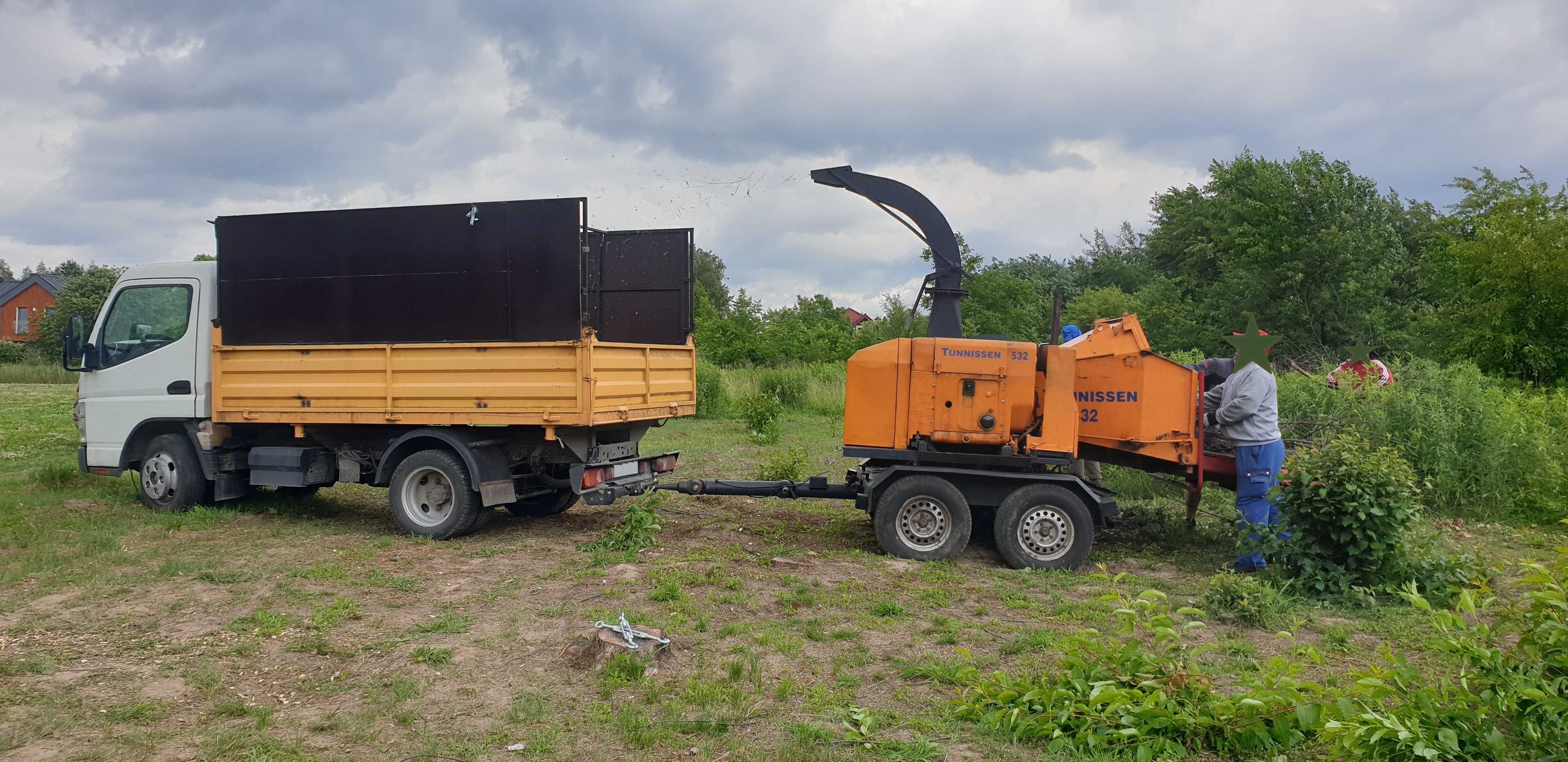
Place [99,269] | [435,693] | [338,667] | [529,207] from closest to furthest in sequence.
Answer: [435,693], [338,667], [529,207], [99,269]

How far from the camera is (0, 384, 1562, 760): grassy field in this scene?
13.7 ft

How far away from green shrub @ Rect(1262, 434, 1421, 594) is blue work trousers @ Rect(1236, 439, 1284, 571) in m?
0.74

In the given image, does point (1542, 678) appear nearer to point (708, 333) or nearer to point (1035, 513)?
point (1035, 513)

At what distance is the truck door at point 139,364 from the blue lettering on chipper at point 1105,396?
8.07 meters

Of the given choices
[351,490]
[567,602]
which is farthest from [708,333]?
[567,602]

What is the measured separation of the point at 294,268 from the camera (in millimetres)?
8680

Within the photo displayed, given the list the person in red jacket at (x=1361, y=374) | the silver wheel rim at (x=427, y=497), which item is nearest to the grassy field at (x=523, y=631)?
the silver wheel rim at (x=427, y=497)

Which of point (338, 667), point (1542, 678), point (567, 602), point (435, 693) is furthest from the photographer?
point (567, 602)

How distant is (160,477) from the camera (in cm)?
945

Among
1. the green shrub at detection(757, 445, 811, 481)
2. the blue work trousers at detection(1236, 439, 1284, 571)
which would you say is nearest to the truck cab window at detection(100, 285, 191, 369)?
the green shrub at detection(757, 445, 811, 481)

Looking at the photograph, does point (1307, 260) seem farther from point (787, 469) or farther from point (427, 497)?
point (427, 497)

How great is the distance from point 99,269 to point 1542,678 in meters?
60.3

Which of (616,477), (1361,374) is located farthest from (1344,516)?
(616,477)

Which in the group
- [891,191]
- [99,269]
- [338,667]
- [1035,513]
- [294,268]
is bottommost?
[338,667]
